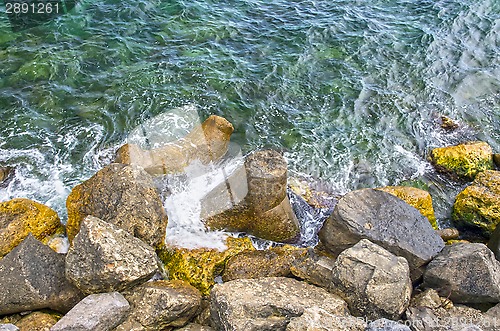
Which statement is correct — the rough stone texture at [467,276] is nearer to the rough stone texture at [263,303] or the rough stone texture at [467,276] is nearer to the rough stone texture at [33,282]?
the rough stone texture at [263,303]

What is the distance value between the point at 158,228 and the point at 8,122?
6.32 metres

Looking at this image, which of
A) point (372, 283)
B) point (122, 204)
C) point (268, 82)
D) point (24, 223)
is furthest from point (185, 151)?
point (372, 283)

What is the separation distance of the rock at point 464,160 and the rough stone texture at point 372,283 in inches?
207

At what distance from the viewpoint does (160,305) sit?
24.6 feet

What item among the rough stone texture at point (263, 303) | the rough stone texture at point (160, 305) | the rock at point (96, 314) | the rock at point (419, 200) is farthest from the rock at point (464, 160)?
the rock at point (96, 314)

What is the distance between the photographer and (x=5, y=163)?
11633mm

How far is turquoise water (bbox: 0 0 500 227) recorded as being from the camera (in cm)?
1247

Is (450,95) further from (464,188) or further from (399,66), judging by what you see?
(464,188)

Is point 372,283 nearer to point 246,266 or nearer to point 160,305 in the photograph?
point 246,266

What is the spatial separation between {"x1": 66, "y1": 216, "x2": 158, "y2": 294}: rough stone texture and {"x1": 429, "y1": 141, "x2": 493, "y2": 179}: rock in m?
8.16

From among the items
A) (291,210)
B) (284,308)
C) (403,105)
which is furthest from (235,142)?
(284,308)

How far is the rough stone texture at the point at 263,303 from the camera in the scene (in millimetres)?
6914

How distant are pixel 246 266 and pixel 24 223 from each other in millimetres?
4335

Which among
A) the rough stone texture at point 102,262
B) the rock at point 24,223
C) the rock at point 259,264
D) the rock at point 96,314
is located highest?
the rough stone texture at point 102,262
